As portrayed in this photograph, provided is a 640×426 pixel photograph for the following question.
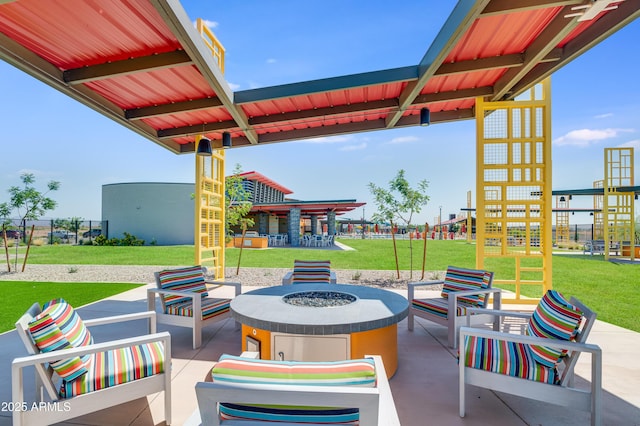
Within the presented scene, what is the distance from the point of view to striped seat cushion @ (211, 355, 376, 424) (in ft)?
3.68

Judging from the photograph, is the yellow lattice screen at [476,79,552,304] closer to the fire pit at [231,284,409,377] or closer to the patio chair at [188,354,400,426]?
the fire pit at [231,284,409,377]

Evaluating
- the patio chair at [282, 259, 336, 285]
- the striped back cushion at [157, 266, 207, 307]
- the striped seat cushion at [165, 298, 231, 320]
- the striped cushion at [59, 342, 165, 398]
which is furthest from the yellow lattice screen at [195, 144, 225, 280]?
the striped cushion at [59, 342, 165, 398]

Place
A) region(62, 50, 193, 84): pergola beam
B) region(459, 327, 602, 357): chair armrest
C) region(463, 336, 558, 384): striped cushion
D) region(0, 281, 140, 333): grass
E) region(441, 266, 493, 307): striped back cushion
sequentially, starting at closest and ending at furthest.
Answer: region(459, 327, 602, 357): chair armrest → region(463, 336, 558, 384): striped cushion → region(62, 50, 193, 84): pergola beam → region(441, 266, 493, 307): striped back cushion → region(0, 281, 140, 333): grass

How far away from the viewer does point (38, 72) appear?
3357 mm

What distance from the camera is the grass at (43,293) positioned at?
5188 millimetres

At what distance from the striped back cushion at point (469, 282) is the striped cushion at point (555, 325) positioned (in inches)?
63.6

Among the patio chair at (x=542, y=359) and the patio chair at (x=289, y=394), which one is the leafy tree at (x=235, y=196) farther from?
the patio chair at (x=289, y=394)

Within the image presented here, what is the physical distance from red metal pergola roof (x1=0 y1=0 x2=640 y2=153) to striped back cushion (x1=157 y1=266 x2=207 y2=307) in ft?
7.78

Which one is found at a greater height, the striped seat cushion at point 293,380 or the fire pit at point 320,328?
the striped seat cushion at point 293,380

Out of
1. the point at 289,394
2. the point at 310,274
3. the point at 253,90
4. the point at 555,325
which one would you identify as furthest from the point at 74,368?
the point at 253,90

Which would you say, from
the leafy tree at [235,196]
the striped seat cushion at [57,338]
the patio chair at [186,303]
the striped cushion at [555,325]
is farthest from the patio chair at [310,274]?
the leafy tree at [235,196]

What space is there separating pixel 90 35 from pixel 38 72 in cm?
85

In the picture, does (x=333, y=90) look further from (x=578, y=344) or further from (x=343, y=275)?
(x=343, y=275)

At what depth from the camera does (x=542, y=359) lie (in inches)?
85.0
